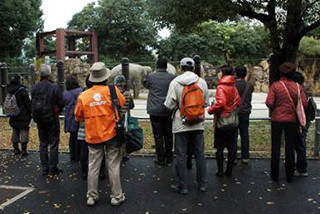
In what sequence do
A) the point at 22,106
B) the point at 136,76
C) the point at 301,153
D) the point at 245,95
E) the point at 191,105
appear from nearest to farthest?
the point at 191,105 < the point at 301,153 < the point at 245,95 < the point at 22,106 < the point at 136,76

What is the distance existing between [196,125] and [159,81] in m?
1.43

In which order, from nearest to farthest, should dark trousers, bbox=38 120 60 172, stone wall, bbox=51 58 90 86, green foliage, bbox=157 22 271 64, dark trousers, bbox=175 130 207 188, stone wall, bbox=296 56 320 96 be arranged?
dark trousers, bbox=175 130 207 188 < dark trousers, bbox=38 120 60 172 < stone wall, bbox=51 58 90 86 < stone wall, bbox=296 56 320 96 < green foliage, bbox=157 22 271 64

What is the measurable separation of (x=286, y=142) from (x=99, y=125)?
8.90ft

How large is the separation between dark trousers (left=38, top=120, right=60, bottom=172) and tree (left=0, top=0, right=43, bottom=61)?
21305 millimetres

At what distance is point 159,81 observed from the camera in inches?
237

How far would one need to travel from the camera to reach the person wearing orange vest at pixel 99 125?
4.31 meters

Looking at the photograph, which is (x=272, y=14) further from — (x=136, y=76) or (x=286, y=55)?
(x=136, y=76)

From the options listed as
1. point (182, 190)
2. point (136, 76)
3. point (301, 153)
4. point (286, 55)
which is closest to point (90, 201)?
point (182, 190)

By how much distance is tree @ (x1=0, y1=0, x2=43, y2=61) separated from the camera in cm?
2445

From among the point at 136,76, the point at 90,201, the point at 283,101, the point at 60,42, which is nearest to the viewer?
the point at 90,201

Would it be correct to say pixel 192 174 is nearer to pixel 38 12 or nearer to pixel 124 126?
pixel 124 126

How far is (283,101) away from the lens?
5066mm

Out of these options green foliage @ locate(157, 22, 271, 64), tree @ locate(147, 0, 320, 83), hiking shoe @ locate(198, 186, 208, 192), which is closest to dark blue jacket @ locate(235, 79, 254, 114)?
hiking shoe @ locate(198, 186, 208, 192)

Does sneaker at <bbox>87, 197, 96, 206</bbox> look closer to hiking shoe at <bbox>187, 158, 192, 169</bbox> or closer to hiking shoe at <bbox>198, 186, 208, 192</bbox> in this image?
hiking shoe at <bbox>198, 186, 208, 192</bbox>
